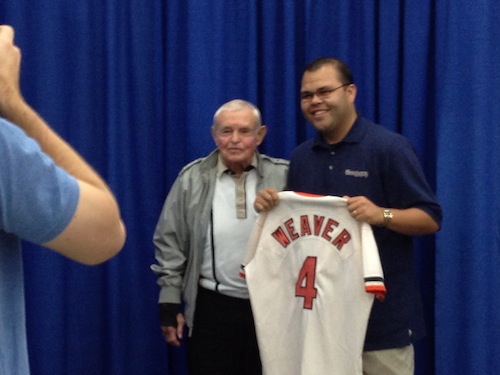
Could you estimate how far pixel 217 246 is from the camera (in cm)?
225

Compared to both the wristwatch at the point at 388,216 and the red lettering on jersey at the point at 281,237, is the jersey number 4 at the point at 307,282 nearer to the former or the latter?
the red lettering on jersey at the point at 281,237

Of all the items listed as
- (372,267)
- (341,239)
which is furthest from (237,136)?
(372,267)

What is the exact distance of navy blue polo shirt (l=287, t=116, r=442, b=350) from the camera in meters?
1.93

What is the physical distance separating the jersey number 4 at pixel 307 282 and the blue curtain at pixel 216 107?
67 centimetres

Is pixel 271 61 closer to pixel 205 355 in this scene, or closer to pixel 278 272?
pixel 278 272

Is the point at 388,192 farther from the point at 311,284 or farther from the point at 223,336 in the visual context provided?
the point at 223,336

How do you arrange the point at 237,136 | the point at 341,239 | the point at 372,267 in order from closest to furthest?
1. the point at 372,267
2. the point at 341,239
3. the point at 237,136

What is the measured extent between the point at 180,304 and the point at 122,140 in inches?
28.6

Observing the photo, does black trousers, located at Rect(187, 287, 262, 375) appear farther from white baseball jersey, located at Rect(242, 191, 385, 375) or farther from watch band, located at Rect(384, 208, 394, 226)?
watch band, located at Rect(384, 208, 394, 226)

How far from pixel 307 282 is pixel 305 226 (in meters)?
0.19

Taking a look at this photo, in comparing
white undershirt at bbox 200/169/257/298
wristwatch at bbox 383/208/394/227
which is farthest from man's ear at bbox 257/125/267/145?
wristwatch at bbox 383/208/394/227

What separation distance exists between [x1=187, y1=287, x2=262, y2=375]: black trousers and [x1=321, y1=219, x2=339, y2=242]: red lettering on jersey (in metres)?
0.44

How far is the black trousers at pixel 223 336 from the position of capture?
224cm

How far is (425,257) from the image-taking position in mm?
2510
